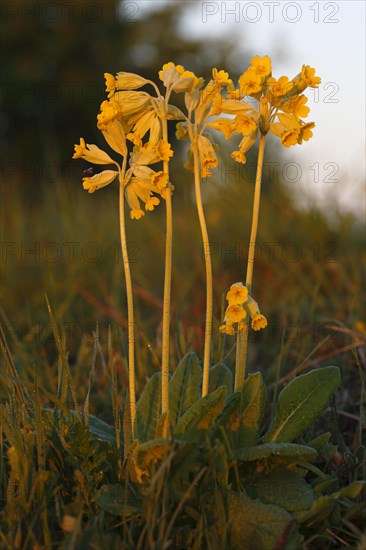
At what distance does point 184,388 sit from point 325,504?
0.44 metres

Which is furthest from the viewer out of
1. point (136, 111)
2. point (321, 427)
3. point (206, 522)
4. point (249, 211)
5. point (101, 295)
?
point (249, 211)

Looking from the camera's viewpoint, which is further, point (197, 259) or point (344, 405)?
point (197, 259)

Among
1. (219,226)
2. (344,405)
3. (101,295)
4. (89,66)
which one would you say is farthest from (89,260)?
(89,66)

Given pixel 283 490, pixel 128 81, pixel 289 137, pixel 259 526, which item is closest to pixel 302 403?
pixel 283 490

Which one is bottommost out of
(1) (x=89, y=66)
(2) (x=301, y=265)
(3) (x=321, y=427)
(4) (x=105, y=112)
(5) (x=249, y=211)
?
(3) (x=321, y=427)

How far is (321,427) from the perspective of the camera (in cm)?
211

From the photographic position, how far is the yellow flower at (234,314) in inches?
59.3

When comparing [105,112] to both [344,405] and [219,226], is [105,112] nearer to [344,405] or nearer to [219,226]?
[344,405]

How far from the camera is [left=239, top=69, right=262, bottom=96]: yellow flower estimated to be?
1.51m

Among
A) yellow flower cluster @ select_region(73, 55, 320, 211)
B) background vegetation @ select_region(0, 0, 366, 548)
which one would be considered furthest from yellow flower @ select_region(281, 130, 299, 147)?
background vegetation @ select_region(0, 0, 366, 548)

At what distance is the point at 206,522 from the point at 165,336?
1.22 ft

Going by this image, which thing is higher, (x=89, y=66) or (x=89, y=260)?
(x=89, y=66)

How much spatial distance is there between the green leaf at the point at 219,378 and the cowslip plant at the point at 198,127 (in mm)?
244

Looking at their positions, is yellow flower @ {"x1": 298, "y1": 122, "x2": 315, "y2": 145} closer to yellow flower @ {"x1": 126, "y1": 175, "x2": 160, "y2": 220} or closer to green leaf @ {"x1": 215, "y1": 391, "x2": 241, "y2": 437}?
yellow flower @ {"x1": 126, "y1": 175, "x2": 160, "y2": 220}
